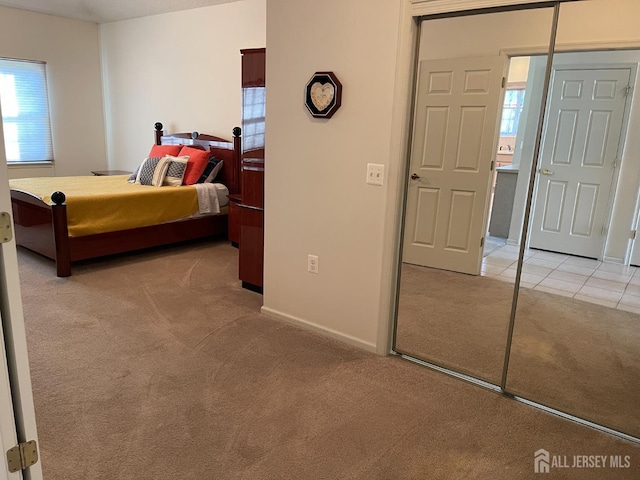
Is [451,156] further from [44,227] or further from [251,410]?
[44,227]

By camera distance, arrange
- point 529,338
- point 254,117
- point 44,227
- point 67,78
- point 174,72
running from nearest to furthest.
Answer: point 529,338, point 254,117, point 44,227, point 174,72, point 67,78

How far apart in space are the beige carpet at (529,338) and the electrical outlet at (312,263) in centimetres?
57

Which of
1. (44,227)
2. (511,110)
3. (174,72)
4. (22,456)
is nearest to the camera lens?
(22,456)

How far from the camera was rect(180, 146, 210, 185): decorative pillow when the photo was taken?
5047mm

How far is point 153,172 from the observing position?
4.92m

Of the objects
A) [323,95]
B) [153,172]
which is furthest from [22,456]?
[153,172]

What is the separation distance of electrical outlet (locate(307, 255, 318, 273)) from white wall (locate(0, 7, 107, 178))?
515 centimetres

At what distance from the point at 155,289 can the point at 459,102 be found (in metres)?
2.67

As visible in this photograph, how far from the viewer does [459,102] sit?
2.58m

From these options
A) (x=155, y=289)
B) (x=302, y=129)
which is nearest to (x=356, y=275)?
(x=302, y=129)

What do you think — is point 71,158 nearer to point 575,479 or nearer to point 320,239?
point 320,239

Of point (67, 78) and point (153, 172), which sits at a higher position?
point (67, 78)

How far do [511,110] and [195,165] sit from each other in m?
3.61

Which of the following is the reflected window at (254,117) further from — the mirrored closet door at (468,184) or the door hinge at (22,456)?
the door hinge at (22,456)
